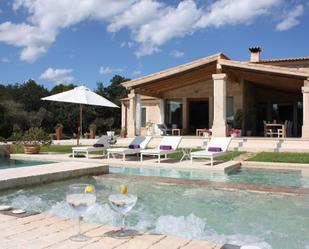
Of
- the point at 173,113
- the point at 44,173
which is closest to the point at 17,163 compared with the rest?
the point at 44,173

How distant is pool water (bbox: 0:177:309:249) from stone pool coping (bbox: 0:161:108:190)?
0.69 feet

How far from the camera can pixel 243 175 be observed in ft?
36.4

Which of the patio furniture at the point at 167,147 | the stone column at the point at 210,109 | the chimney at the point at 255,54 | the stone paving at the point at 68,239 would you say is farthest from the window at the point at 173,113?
the stone paving at the point at 68,239

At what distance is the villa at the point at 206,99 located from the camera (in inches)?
844

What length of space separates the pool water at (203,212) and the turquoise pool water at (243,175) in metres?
1.97

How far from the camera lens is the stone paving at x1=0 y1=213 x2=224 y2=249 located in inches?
146

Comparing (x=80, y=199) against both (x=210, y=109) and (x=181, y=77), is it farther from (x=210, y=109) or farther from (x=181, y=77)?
(x=210, y=109)

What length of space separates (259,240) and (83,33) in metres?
26.1

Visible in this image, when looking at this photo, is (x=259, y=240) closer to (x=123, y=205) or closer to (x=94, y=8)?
(x=123, y=205)

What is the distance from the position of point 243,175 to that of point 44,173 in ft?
18.0

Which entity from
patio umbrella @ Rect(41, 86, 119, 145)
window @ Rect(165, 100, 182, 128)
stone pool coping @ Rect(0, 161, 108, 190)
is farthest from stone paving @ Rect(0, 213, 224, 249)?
window @ Rect(165, 100, 182, 128)

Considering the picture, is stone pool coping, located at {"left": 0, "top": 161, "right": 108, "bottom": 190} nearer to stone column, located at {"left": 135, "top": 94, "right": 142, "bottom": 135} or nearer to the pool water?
the pool water

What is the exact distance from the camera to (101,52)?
123 ft

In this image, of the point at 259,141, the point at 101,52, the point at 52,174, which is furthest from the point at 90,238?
the point at 101,52
